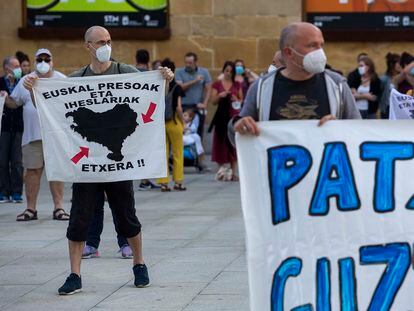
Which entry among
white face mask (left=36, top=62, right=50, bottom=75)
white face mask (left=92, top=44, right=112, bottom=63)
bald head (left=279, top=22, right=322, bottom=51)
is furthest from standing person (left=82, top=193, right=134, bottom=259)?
bald head (left=279, top=22, right=322, bottom=51)

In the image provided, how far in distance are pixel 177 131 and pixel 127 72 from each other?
7.30m

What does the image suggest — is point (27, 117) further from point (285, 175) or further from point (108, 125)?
point (285, 175)

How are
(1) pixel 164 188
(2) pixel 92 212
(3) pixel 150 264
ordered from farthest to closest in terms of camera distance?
(1) pixel 164 188, (3) pixel 150 264, (2) pixel 92 212

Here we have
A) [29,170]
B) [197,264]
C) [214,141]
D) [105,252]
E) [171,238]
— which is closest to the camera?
[197,264]

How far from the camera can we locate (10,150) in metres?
14.4

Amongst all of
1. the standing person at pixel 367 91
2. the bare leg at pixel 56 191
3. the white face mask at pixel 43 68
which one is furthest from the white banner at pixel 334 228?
the standing person at pixel 367 91

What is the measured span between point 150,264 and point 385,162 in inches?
160

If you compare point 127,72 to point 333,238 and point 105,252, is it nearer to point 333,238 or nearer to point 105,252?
point 105,252

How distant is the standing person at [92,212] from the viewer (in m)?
8.21

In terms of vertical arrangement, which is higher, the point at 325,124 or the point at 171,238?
the point at 325,124

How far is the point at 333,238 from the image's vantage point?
5559 mm

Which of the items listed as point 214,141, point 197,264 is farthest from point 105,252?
point 214,141

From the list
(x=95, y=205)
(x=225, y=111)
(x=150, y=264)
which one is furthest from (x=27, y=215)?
(x=225, y=111)

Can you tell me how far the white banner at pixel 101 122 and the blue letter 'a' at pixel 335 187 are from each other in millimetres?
3131
